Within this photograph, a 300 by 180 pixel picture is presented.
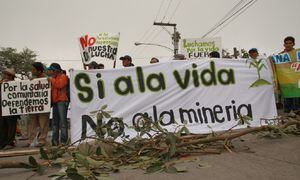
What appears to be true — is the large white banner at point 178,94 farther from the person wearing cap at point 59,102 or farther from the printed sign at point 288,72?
the person wearing cap at point 59,102

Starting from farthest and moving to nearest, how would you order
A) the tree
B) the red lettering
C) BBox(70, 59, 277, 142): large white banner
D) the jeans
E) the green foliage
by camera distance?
the tree, the red lettering, the jeans, BBox(70, 59, 277, 142): large white banner, the green foliage

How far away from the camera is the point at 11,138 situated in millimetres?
7934

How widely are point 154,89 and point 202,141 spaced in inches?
96.5

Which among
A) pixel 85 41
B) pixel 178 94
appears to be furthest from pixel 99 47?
pixel 178 94

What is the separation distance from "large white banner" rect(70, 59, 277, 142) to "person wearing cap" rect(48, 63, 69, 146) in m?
0.70

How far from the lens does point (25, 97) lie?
7695mm

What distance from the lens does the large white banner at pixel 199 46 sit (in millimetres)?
16250

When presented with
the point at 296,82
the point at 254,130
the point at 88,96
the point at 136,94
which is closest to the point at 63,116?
the point at 88,96

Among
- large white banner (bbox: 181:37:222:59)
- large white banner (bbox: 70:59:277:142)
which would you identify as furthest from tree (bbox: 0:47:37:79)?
large white banner (bbox: 70:59:277:142)

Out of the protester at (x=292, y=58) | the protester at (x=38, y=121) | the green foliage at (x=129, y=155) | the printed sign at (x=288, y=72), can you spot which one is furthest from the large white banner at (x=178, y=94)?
the green foliage at (x=129, y=155)

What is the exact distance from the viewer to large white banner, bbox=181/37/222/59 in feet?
53.3

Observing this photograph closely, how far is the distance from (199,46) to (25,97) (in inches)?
408

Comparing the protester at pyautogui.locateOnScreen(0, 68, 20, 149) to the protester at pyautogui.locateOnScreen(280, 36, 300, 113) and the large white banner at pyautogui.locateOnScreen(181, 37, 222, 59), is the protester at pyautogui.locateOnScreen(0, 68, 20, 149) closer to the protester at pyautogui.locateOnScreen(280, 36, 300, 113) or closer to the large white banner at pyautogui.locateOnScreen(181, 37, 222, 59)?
the protester at pyautogui.locateOnScreen(280, 36, 300, 113)

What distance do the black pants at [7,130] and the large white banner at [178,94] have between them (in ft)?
7.49
